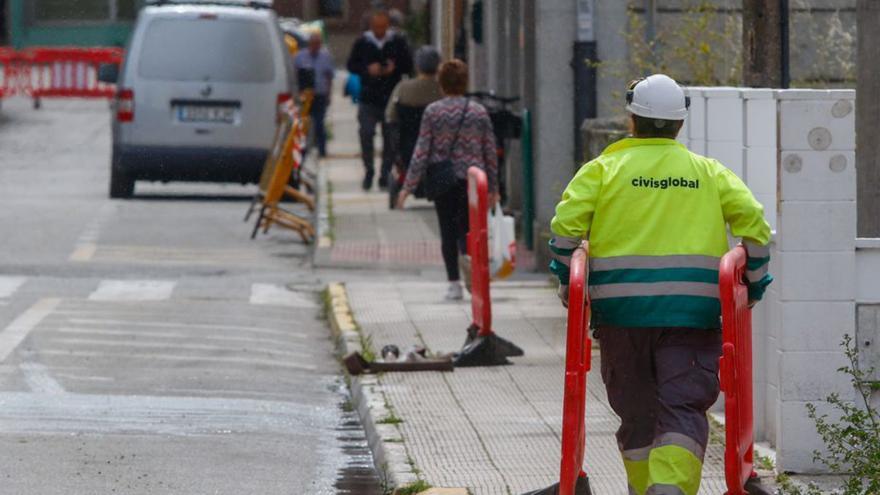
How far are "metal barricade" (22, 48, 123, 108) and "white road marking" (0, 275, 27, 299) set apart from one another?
26.8 metres

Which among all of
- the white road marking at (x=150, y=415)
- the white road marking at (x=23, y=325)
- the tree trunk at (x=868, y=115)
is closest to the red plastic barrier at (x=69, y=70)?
the white road marking at (x=23, y=325)

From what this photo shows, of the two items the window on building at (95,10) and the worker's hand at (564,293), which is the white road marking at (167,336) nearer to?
the worker's hand at (564,293)

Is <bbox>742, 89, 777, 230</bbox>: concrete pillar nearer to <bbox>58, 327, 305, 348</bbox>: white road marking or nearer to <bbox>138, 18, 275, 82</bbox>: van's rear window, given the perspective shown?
<bbox>58, 327, 305, 348</bbox>: white road marking

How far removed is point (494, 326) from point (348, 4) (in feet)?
173

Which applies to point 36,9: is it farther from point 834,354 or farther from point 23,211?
point 834,354

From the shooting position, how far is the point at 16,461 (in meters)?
8.24

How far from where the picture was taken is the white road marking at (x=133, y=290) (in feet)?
46.7

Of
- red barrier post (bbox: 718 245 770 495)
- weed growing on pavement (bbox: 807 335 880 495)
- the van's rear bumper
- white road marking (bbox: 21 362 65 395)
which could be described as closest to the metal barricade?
the van's rear bumper

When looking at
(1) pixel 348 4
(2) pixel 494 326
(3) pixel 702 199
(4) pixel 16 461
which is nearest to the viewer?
(3) pixel 702 199

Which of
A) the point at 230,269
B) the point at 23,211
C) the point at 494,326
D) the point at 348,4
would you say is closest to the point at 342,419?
the point at 494,326

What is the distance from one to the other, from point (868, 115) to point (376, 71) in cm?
1444

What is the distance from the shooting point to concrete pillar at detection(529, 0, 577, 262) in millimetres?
15562

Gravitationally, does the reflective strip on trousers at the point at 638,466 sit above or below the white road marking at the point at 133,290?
above

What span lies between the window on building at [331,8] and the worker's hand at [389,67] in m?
41.1
